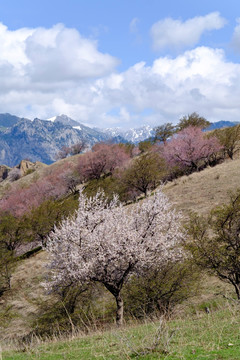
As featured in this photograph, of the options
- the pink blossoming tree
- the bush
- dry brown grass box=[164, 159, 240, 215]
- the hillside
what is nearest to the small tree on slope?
the bush

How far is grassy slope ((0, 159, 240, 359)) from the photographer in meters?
26.4

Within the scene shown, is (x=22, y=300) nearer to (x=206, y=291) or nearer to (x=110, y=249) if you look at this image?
(x=110, y=249)

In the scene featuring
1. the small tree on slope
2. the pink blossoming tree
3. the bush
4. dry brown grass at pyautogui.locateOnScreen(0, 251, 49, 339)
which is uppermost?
the pink blossoming tree

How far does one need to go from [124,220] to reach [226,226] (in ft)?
21.8

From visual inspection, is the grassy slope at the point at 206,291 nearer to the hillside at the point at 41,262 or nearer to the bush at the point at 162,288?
the hillside at the point at 41,262

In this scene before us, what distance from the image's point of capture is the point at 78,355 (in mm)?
7254

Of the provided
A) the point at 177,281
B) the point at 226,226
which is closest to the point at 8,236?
the point at 177,281

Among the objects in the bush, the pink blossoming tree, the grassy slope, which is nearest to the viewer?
the bush

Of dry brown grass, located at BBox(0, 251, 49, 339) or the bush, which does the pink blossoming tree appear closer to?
dry brown grass, located at BBox(0, 251, 49, 339)

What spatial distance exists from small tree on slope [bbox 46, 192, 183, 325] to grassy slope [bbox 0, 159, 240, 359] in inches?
247

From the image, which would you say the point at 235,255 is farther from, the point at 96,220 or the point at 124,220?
the point at 96,220

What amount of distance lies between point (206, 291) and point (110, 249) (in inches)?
362

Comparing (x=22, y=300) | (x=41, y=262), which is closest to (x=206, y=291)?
(x=22, y=300)

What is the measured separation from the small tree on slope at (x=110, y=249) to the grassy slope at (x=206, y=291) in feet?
20.6
